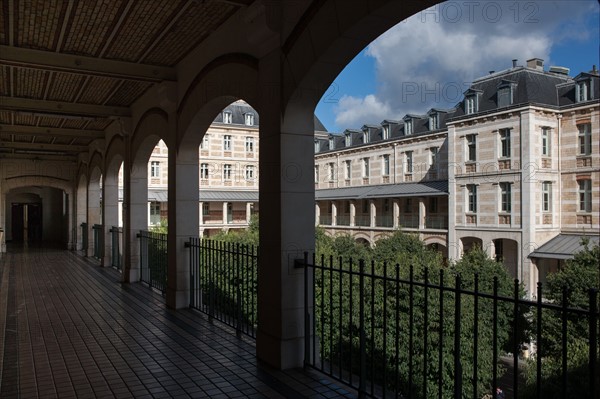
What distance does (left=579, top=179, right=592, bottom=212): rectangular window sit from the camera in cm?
2952

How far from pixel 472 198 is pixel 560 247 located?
729cm

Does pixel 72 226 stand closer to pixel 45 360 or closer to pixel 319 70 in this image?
pixel 45 360

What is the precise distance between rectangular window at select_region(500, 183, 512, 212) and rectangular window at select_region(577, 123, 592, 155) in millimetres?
4973

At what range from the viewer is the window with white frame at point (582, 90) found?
2820cm

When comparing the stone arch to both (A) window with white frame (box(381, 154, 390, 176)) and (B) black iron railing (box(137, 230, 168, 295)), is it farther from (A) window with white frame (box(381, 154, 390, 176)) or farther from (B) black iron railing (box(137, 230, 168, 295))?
(A) window with white frame (box(381, 154, 390, 176))

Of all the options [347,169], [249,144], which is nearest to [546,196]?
[347,169]

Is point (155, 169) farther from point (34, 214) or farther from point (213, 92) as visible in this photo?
point (213, 92)

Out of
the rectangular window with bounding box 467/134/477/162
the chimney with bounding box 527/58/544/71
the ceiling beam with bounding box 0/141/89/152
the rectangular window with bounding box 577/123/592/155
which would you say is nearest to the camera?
the ceiling beam with bounding box 0/141/89/152

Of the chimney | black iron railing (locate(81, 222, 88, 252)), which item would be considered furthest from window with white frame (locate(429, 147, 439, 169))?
black iron railing (locate(81, 222, 88, 252))

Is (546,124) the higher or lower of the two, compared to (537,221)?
higher

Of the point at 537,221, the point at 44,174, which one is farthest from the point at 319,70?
the point at 537,221

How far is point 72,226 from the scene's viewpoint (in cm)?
2194

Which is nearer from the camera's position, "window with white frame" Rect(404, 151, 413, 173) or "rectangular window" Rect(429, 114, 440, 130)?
"rectangular window" Rect(429, 114, 440, 130)

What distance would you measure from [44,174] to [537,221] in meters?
28.6
